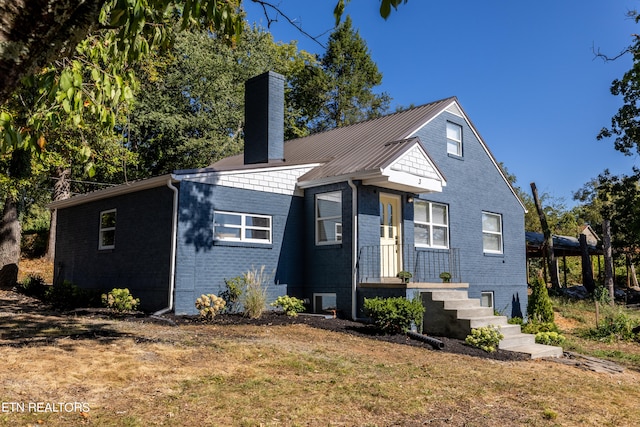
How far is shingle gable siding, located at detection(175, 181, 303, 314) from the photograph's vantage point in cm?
1215

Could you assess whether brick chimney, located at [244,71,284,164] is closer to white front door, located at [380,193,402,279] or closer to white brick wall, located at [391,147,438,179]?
white front door, located at [380,193,402,279]

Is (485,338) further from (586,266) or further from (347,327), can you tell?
(586,266)

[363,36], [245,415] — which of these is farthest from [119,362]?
[363,36]

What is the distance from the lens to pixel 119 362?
22.3ft

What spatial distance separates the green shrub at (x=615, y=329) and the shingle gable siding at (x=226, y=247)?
8.29 m

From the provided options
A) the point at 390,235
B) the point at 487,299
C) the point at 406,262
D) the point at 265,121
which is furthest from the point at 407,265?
the point at 265,121

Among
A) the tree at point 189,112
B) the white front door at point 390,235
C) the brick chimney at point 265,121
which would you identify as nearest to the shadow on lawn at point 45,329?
the white front door at point 390,235

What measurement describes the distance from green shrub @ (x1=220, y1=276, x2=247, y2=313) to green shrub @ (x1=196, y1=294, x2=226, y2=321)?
0.78 metres

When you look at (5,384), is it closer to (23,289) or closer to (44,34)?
(44,34)

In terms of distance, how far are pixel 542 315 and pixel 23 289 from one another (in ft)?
56.5

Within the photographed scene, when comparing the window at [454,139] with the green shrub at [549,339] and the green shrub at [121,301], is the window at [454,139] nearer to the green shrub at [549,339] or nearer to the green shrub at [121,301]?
the green shrub at [549,339]

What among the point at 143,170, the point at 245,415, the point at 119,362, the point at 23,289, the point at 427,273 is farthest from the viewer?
the point at 143,170

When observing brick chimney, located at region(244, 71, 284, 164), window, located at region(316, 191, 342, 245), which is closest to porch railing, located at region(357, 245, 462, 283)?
window, located at region(316, 191, 342, 245)

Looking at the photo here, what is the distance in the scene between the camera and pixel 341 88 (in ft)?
122
